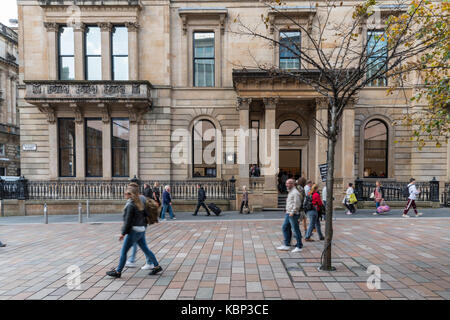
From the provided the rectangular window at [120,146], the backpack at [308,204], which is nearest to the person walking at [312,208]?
the backpack at [308,204]

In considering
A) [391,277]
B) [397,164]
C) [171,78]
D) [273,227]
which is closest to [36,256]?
[273,227]

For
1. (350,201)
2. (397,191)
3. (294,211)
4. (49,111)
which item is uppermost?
(49,111)

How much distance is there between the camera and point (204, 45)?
616 inches

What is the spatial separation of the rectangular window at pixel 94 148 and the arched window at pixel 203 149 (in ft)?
20.7

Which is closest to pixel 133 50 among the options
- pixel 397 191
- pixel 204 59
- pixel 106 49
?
→ pixel 106 49

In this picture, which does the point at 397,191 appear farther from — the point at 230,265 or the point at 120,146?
the point at 120,146

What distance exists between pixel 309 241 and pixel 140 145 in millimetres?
12233

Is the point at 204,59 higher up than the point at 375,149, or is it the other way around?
the point at 204,59

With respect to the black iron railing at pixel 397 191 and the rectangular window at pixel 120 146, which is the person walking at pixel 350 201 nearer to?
the black iron railing at pixel 397 191

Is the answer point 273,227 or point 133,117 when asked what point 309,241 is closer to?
point 273,227

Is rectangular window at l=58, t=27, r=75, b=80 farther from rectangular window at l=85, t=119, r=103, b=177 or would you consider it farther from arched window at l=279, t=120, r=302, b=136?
arched window at l=279, t=120, r=302, b=136

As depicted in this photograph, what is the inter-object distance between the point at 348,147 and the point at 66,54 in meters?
18.9

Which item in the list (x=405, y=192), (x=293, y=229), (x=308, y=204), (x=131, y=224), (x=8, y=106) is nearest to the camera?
(x=131, y=224)

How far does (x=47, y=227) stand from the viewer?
9.92m
